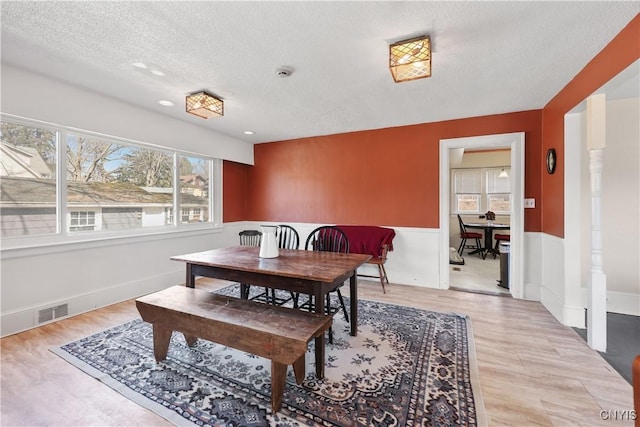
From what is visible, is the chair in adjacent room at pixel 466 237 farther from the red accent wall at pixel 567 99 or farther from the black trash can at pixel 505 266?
the red accent wall at pixel 567 99

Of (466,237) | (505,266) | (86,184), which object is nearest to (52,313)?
(86,184)

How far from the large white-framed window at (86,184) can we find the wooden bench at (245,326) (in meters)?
1.67

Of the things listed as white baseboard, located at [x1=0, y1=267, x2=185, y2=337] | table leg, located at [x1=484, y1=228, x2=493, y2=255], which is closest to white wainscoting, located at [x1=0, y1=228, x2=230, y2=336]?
white baseboard, located at [x1=0, y1=267, x2=185, y2=337]

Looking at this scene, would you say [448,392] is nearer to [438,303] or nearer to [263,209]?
[438,303]

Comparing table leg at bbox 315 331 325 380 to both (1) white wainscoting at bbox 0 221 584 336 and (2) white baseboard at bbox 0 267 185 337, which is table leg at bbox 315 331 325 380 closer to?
(1) white wainscoting at bbox 0 221 584 336

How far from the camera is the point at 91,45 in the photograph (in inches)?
77.9

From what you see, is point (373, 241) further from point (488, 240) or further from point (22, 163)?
point (22, 163)

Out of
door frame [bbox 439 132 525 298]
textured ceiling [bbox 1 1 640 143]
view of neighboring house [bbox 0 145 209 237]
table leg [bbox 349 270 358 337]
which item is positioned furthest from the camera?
door frame [bbox 439 132 525 298]

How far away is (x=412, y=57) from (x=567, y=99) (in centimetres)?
191

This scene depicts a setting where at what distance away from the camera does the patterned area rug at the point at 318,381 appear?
1492 millimetres

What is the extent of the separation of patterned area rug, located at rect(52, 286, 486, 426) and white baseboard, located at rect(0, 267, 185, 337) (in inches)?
26.3

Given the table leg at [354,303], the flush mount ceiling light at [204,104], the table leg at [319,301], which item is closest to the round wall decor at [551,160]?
the table leg at [354,303]

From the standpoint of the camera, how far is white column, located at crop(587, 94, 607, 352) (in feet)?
7.07

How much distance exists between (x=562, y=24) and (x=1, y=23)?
369cm
